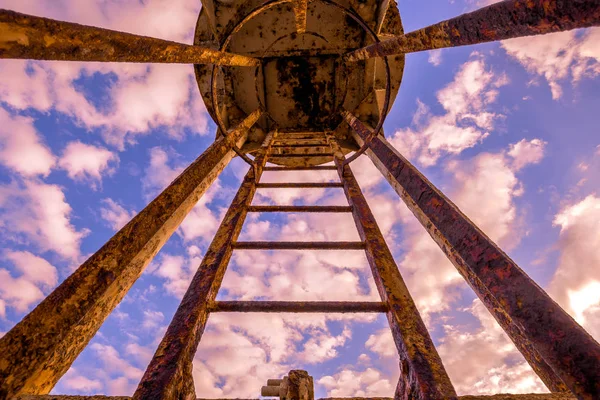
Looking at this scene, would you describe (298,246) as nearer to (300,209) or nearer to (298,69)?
(300,209)

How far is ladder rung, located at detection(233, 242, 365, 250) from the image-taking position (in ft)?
10.2

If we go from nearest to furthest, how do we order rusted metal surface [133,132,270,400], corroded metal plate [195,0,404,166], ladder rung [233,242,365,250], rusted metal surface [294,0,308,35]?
rusted metal surface [133,132,270,400], ladder rung [233,242,365,250], rusted metal surface [294,0,308,35], corroded metal plate [195,0,404,166]

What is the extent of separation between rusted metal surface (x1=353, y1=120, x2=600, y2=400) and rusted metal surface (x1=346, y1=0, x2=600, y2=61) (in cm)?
105

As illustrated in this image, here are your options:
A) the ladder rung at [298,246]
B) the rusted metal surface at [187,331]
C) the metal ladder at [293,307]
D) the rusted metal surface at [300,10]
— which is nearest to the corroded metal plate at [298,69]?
the rusted metal surface at [300,10]

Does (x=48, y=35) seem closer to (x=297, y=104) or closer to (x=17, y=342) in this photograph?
(x=17, y=342)

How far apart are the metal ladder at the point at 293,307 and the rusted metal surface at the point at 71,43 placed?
1.47 meters

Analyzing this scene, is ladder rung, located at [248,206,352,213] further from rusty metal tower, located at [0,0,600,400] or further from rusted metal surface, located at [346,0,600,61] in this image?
rusted metal surface, located at [346,0,600,61]

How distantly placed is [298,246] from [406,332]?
4.21 feet

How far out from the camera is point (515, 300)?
5.65 ft

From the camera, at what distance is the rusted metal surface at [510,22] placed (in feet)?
4.37

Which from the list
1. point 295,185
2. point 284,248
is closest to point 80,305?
point 284,248

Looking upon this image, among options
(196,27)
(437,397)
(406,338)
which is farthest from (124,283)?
(196,27)

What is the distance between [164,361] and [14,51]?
153 cm

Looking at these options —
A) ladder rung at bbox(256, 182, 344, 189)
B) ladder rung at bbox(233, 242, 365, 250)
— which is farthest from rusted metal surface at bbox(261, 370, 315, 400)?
ladder rung at bbox(256, 182, 344, 189)
